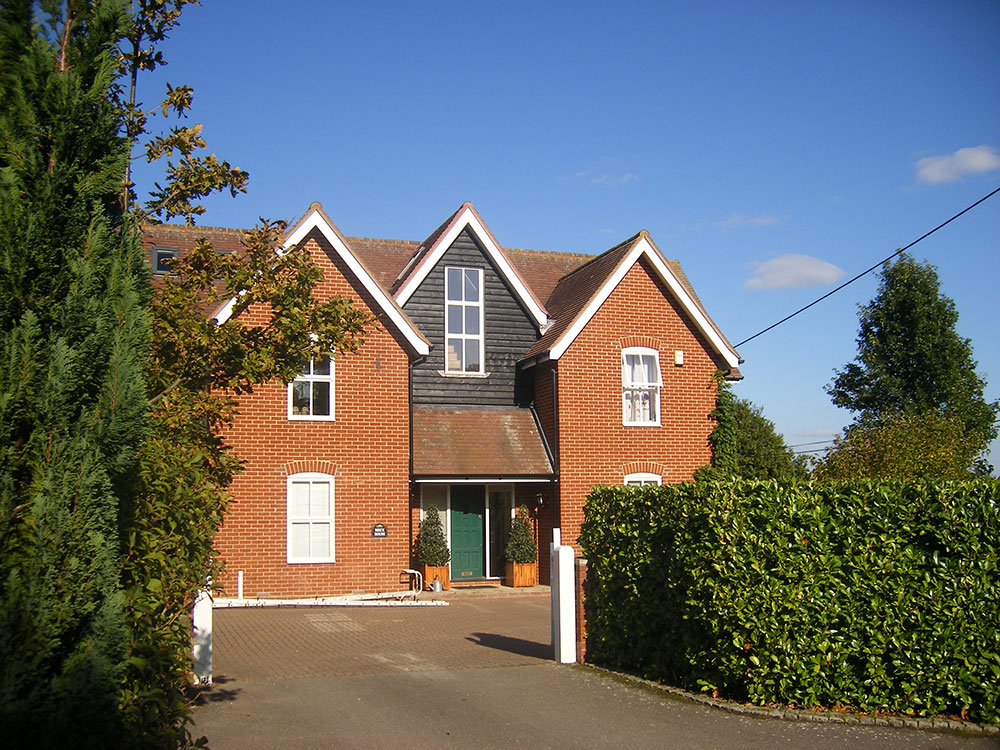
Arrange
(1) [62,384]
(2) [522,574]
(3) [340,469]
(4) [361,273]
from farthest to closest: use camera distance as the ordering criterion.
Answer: (2) [522,574]
(4) [361,273]
(3) [340,469]
(1) [62,384]

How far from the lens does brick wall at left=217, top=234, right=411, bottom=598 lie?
1903cm

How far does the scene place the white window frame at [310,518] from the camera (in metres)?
19.3

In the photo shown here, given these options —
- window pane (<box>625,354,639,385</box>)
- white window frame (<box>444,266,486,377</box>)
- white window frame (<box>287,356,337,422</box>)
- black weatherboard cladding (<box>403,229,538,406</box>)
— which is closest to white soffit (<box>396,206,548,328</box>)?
black weatherboard cladding (<box>403,229,538,406</box>)

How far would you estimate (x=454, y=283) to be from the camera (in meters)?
22.9

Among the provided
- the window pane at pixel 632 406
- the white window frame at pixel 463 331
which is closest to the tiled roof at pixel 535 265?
the white window frame at pixel 463 331

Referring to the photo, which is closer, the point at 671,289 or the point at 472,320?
the point at 671,289

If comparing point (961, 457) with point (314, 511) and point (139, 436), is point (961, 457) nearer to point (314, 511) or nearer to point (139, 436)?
point (314, 511)

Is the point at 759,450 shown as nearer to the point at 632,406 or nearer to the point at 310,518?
the point at 632,406

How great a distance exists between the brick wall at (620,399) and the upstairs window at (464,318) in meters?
2.54

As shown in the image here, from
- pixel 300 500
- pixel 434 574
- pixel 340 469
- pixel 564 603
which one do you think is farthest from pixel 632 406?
pixel 564 603

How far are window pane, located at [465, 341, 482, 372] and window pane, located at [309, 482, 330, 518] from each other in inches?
196

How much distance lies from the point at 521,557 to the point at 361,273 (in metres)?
7.40

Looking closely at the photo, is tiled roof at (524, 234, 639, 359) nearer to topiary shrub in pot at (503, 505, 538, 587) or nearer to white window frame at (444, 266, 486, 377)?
white window frame at (444, 266, 486, 377)

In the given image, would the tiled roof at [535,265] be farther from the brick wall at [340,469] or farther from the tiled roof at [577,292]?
the brick wall at [340,469]
